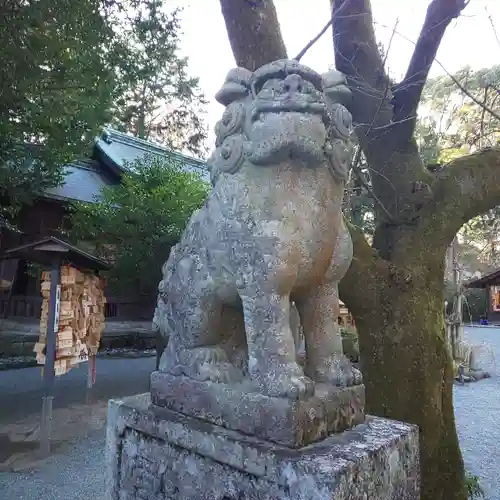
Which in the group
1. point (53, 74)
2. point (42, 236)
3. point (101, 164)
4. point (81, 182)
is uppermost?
point (101, 164)

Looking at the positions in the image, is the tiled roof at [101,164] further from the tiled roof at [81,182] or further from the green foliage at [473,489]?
the green foliage at [473,489]

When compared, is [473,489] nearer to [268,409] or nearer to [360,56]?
[268,409]

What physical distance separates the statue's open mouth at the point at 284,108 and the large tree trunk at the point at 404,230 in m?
1.29

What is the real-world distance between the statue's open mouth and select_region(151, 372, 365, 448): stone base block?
850 mm

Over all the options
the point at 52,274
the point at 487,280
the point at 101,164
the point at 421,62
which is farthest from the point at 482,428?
the point at 487,280

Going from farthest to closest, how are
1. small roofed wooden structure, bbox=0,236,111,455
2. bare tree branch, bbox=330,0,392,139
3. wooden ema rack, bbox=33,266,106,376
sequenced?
wooden ema rack, bbox=33,266,106,376 < small roofed wooden structure, bbox=0,236,111,455 < bare tree branch, bbox=330,0,392,139

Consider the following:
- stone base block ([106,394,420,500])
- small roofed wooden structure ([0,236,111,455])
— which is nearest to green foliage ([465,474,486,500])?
stone base block ([106,394,420,500])

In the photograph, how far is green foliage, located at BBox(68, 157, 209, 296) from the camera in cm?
640

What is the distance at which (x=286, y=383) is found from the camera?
1.35 metres

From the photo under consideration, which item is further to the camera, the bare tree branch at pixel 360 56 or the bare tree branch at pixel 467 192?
the bare tree branch at pixel 360 56

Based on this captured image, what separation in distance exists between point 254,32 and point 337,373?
7.22 feet

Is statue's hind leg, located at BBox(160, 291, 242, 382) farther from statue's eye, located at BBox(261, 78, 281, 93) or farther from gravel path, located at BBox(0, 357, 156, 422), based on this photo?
gravel path, located at BBox(0, 357, 156, 422)

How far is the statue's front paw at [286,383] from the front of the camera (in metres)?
1.34

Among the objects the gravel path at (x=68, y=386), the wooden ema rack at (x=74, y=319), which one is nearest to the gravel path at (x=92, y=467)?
the wooden ema rack at (x=74, y=319)
